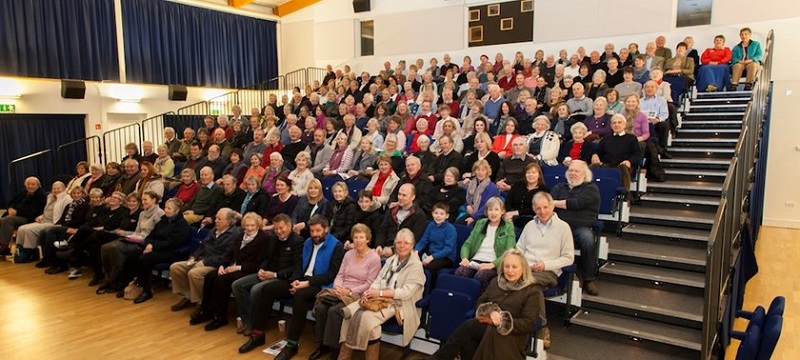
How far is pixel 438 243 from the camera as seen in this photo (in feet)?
13.7

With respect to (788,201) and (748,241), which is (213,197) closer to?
(748,241)

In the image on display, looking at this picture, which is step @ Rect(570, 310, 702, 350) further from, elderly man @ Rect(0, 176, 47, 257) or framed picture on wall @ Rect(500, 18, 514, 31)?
framed picture on wall @ Rect(500, 18, 514, 31)

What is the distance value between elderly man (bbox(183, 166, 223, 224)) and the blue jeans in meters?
4.12

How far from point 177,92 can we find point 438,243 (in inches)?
372

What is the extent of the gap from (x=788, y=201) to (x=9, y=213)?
37.9ft

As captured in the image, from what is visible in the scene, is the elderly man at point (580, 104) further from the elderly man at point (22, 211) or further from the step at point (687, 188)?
the elderly man at point (22, 211)

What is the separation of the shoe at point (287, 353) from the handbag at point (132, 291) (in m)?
2.28

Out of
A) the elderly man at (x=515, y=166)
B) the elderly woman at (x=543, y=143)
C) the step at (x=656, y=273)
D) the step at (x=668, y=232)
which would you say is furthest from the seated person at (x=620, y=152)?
the step at (x=656, y=273)

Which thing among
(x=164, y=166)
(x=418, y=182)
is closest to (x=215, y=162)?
(x=164, y=166)

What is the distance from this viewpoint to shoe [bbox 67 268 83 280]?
19.6 ft

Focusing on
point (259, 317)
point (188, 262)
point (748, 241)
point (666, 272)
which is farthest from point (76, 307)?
point (748, 241)

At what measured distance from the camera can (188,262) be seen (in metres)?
4.98

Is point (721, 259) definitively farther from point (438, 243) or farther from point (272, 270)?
point (272, 270)

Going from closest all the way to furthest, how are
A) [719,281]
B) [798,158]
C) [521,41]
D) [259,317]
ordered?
[719,281] < [259,317] < [798,158] < [521,41]
